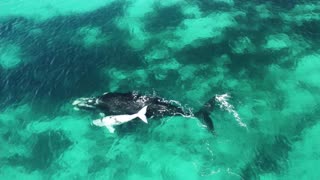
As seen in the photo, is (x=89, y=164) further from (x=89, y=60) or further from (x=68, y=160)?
(x=89, y=60)

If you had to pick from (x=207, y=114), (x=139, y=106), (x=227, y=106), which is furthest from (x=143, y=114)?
(x=227, y=106)

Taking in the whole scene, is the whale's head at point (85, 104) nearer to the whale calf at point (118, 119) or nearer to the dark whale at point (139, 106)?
the dark whale at point (139, 106)

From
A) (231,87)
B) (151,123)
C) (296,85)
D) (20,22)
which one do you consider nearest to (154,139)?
(151,123)

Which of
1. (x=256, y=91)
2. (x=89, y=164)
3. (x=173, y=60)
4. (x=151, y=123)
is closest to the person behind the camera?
(x=89, y=164)

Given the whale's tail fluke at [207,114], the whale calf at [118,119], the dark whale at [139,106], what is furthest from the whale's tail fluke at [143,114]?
the whale's tail fluke at [207,114]

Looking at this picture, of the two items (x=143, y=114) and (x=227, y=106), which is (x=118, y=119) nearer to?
(x=143, y=114)

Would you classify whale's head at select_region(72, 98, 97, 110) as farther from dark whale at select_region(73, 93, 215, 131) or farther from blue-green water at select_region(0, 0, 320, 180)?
blue-green water at select_region(0, 0, 320, 180)

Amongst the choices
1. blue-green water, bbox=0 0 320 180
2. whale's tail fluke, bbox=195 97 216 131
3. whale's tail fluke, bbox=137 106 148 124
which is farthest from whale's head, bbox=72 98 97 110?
whale's tail fluke, bbox=195 97 216 131
